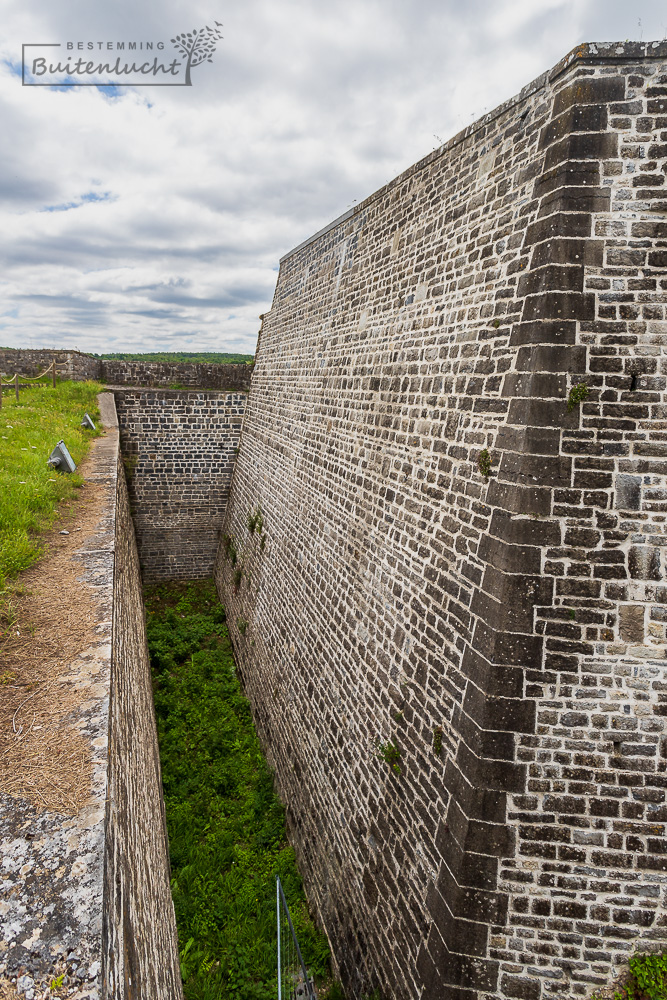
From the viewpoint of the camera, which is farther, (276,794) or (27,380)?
(27,380)

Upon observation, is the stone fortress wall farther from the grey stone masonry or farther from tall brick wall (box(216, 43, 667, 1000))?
tall brick wall (box(216, 43, 667, 1000))

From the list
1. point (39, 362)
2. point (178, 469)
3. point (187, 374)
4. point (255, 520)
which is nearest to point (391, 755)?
point (255, 520)

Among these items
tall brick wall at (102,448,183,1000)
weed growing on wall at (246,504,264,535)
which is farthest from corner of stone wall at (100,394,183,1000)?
weed growing on wall at (246,504,264,535)

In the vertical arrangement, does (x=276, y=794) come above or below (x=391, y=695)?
below

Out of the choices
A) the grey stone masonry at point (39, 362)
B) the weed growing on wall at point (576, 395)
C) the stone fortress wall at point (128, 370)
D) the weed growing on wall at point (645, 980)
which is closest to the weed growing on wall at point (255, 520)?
the stone fortress wall at point (128, 370)

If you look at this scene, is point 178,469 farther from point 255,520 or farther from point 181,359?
point 181,359

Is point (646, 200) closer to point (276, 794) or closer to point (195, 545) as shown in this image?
point (276, 794)

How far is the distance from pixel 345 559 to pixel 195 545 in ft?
31.8

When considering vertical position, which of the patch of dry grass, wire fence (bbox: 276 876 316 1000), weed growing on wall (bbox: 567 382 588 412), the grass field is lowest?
wire fence (bbox: 276 876 316 1000)

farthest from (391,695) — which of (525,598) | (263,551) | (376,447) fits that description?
A: (263,551)

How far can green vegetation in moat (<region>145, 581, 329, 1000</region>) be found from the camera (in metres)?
5.13

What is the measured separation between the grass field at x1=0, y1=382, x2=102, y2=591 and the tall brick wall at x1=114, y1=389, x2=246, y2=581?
1.43 m

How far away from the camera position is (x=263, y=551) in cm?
1037

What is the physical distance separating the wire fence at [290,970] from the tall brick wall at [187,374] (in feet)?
42.9
